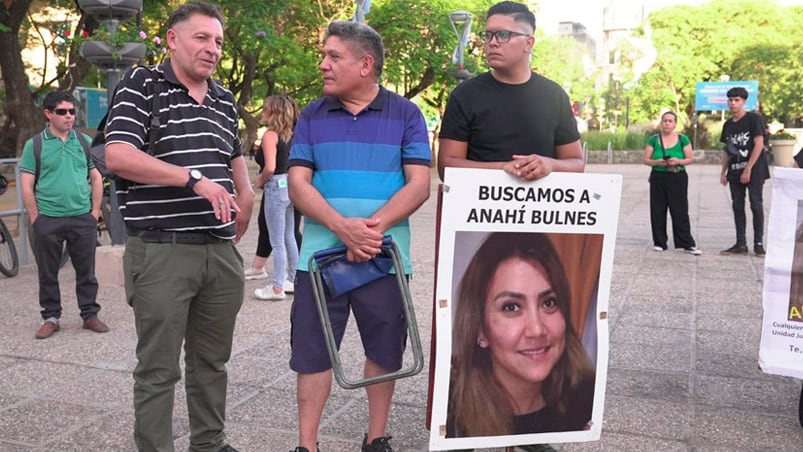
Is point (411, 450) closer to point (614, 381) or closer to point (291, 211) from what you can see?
point (614, 381)

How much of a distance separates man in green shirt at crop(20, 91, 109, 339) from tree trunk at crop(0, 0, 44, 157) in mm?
8458

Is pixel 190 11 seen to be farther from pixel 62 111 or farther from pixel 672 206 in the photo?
pixel 672 206

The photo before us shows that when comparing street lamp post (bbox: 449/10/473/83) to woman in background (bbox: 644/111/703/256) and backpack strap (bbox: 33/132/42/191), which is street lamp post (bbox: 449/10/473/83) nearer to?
woman in background (bbox: 644/111/703/256)

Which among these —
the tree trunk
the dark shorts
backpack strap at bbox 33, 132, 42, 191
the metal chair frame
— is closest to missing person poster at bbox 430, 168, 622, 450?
the metal chair frame

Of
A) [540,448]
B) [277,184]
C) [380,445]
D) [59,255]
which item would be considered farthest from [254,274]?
[540,448]

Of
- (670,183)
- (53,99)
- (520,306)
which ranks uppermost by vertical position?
(53,99)

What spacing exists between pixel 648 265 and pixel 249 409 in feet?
19.8

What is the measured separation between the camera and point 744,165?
10125mm

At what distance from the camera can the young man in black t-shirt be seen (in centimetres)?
996

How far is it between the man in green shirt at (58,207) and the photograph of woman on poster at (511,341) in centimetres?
370

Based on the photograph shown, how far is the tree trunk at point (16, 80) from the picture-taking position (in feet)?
45.5

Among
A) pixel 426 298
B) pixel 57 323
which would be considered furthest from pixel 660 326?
pixel 57 323

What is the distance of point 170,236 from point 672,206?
819cm

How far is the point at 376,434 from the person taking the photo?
3.54 metres
